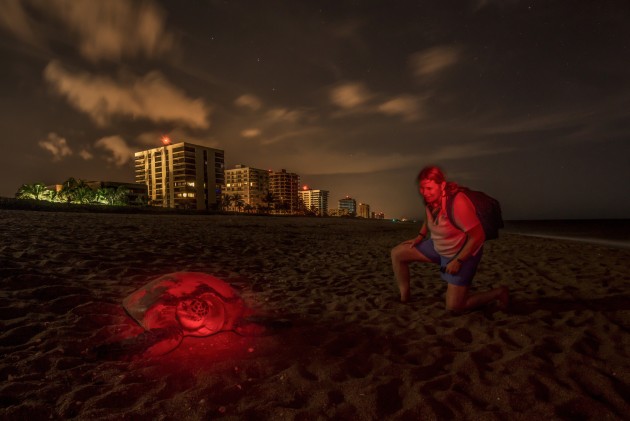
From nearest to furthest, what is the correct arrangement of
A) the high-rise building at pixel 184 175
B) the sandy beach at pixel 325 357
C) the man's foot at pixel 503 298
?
1. the sandy beach at pixel 325 357
2. the man's foot at pixel 503 298
3. the high-rise building at pixel 184 175

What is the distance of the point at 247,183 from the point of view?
444 ft

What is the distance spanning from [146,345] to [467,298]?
3.56 metres

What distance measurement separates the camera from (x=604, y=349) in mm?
2904

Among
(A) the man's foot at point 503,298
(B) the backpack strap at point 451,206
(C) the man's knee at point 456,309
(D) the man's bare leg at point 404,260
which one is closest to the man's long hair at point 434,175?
(B) the backpack strap at point 451,206

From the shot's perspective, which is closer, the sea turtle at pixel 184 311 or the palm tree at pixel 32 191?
the sea turtle at pixel 184 311

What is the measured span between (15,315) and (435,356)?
441cm

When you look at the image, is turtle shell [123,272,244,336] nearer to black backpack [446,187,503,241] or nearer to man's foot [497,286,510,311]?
black backpack [446,187,503,241]

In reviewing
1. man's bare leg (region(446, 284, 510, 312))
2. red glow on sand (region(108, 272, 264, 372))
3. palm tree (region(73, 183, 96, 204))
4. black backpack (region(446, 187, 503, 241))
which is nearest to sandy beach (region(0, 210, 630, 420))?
red glow on sand (region(108, 272, 264, 372))

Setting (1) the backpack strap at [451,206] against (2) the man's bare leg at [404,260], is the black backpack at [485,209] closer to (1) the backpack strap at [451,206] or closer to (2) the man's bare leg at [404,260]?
(1) the backpack strap at [451,206]

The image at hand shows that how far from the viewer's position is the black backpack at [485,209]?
11.2 feet

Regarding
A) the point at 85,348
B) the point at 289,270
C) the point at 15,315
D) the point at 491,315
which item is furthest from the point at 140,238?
the point at 491,315

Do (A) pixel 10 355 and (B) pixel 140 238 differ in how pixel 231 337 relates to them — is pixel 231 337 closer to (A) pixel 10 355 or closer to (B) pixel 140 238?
(A) pixel 10 355

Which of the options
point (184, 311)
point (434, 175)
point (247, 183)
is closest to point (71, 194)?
point (247, 183)

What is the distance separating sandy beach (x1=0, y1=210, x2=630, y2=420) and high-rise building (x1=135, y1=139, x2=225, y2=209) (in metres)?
105
